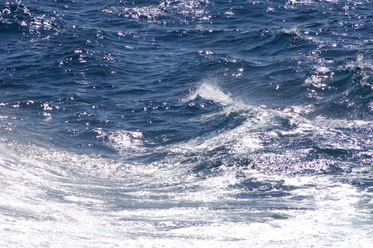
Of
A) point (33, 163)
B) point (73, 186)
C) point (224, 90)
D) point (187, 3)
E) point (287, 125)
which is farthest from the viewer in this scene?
point (187, 3)

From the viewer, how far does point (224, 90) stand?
15484mm

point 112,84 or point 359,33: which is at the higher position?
point 359,33

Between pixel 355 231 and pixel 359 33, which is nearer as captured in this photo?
pixel 355 231

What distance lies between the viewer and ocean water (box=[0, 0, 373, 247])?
7.71m

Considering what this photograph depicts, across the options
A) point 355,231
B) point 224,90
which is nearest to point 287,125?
point 224,90

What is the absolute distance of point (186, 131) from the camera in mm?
12617

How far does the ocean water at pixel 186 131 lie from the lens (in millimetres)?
7715

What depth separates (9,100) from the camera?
14.4 meters

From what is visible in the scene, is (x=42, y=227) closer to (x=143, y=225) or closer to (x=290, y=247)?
(x=143, y=225)

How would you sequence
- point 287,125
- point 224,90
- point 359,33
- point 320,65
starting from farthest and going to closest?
1. point 359,33
2. point 320,65
3. point 224,90
4. point 287,125

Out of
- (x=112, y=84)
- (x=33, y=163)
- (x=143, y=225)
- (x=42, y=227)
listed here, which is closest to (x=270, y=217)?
(x=143, y=225)

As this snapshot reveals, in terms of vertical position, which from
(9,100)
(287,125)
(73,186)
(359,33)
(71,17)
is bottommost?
(73,186)

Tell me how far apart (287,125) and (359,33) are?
37.5ft

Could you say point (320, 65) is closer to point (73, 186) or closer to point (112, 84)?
point (112, 84)
